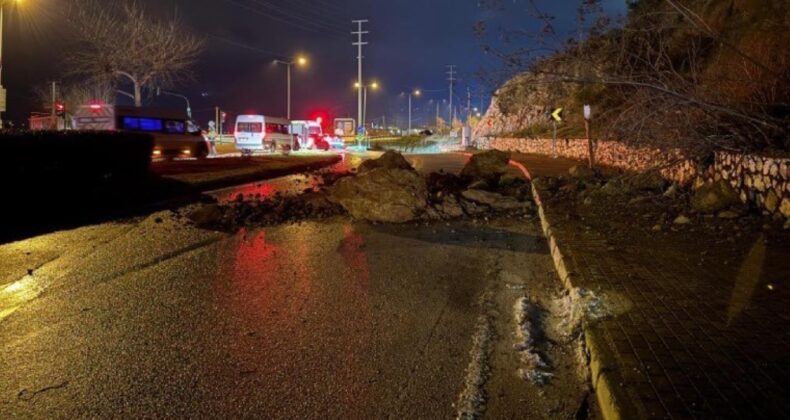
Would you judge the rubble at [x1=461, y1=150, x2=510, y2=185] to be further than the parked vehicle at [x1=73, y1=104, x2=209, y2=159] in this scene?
No

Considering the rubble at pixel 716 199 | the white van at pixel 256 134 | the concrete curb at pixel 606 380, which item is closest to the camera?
the concrete curb at pixel 606 380

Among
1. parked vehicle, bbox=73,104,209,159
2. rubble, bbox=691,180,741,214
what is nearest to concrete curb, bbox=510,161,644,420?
rubble, bbox=691,180,741,214

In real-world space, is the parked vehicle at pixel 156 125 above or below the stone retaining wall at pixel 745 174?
above

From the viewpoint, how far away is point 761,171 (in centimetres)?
909

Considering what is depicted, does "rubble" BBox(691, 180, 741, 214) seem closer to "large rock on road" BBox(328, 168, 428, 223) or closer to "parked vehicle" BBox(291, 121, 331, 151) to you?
"large rock on road" BBox(328, 168, 428, 223)

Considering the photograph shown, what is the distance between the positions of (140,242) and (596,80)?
7.04m

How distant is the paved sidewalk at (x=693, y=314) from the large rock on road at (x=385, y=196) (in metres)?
3.75

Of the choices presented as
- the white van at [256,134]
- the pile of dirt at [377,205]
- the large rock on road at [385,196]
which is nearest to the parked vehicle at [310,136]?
the white van at [256,134]

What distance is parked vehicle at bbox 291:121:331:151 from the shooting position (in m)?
50.9

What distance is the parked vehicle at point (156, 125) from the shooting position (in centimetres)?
2906

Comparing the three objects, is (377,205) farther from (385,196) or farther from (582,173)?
(582,173)

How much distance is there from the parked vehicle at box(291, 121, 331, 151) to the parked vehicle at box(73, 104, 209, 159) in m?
18.4

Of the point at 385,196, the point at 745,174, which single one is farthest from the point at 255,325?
the point at 745,174

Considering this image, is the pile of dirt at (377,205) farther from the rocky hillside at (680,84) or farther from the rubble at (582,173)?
the rubble at (582,173)
